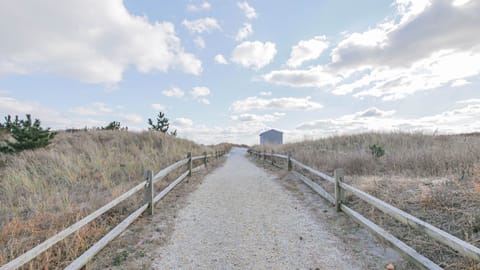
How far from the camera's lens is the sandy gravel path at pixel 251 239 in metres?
3.16

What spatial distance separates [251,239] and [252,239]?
16 millimetres

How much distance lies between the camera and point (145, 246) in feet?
12.0

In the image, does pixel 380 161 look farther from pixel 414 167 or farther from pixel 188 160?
pixel 188 160

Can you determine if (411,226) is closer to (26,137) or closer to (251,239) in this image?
(251,239)

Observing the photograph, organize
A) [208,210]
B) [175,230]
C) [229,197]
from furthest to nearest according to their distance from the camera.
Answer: [229,197] < [208,210] < [175,230]

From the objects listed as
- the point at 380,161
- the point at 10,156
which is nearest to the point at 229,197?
the point at 380,161

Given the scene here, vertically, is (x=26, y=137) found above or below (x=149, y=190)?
above

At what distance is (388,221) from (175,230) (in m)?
3.61

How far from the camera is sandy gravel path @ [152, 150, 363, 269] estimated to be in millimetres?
3160

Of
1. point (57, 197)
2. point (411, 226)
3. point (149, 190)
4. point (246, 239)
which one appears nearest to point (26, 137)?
point (57, 197)

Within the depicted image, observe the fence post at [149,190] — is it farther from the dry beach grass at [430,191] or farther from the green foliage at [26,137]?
the green foliage at [26,137]

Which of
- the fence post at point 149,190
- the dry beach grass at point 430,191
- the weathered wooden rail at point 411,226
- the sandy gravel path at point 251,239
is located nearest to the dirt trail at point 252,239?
the sandy gravel path at point 251,239

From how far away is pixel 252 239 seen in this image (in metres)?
3.86

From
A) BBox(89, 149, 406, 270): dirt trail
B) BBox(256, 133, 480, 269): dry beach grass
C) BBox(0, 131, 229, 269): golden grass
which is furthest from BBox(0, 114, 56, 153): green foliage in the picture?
BBox(256, 133, 480, 269): dry beach grass
